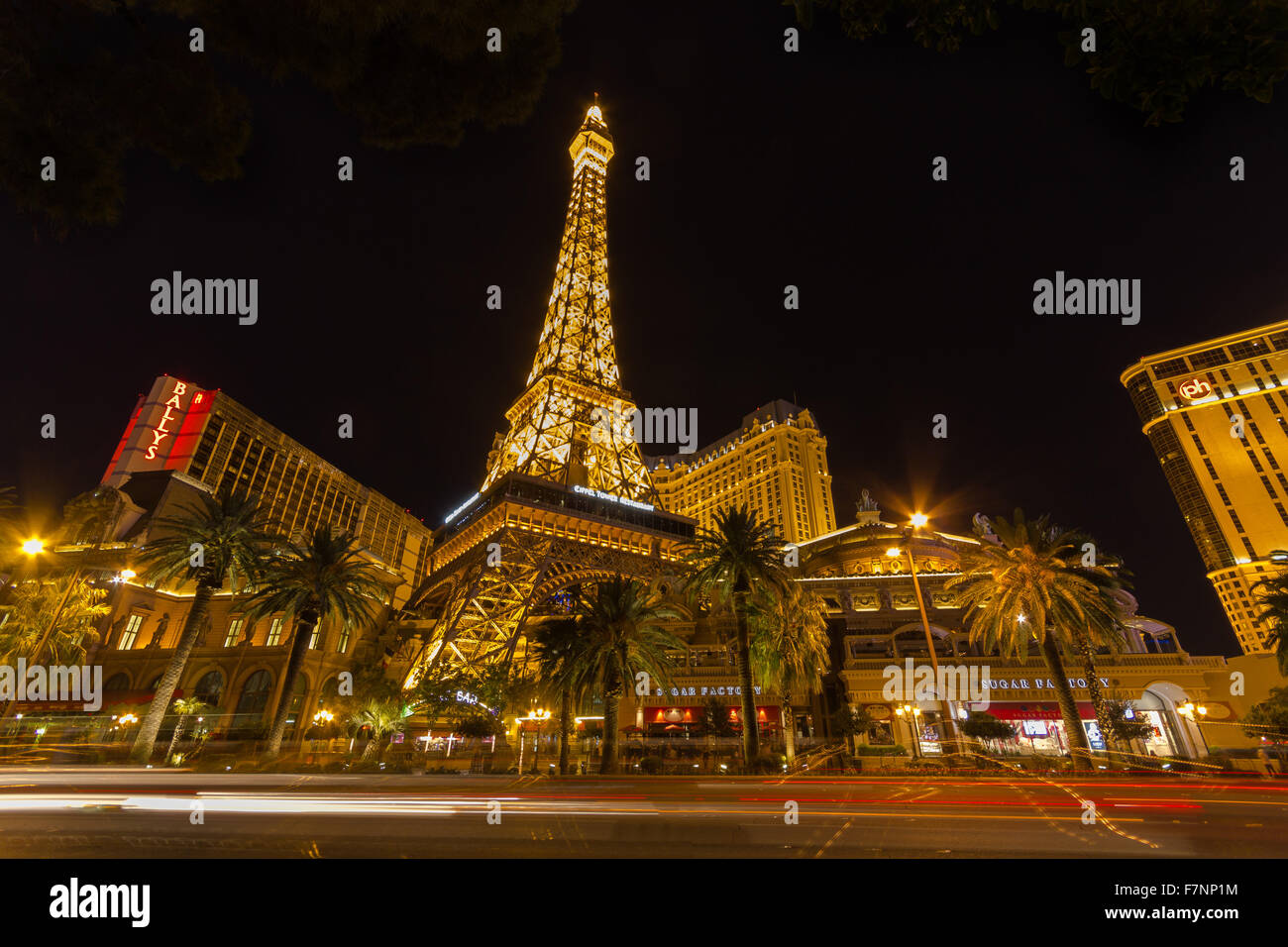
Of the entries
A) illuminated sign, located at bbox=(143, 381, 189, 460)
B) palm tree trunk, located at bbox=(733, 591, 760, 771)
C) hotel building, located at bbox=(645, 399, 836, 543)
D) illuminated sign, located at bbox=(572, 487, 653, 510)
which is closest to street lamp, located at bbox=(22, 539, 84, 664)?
illuminated sign, located at bbox=(572, 487, 653, 510)

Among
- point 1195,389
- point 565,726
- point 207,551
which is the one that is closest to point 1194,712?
point 565,726

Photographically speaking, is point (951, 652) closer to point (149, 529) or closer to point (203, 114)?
point (203, 114)

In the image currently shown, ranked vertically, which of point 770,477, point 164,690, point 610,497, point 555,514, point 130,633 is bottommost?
point 164,690

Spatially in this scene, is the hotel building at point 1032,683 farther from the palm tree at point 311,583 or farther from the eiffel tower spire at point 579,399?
the palm tree at point 311,583

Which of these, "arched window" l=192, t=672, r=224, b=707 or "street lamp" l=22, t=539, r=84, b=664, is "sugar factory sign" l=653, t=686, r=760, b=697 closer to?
"arched window" l=192, t=672, r=224, b=707

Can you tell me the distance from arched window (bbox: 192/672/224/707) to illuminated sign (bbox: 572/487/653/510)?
35.5 metres

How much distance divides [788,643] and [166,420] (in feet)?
314

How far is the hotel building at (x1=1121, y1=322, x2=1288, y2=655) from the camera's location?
109438mm

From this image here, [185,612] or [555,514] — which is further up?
Result: [555,514]

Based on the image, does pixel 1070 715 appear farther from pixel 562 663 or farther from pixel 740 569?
pixel 562 663

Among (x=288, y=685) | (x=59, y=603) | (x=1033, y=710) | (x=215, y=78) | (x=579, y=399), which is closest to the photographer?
(x=215, y=78)

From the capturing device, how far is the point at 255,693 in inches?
1962
